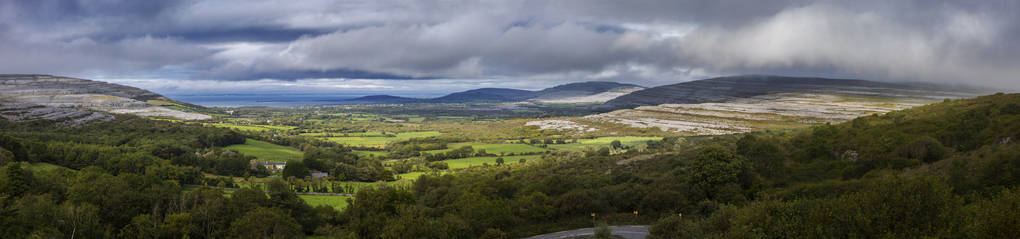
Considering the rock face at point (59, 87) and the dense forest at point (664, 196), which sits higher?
→ the rock face at point (59, 87)

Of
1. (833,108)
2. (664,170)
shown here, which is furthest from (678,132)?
(664,170)

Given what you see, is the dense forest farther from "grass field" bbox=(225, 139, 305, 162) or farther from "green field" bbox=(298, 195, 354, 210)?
"grass field" bbox=(225, 139, 305, 162)

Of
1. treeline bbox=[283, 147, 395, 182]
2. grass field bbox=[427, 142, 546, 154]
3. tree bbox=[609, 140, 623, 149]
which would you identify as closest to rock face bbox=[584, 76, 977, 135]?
tree bbox=[609, 140, 623, 149]

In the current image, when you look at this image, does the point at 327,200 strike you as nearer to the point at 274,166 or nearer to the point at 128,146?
the point at 274,166

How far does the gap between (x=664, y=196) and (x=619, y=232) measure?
32.0 feet

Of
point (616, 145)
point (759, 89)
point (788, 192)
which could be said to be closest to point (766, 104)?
point (759, 89)

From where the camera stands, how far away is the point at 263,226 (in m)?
33.3

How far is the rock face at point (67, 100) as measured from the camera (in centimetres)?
8762

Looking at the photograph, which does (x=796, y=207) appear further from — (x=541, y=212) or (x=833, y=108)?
(x=833, y=108)

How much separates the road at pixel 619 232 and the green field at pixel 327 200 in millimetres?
34094

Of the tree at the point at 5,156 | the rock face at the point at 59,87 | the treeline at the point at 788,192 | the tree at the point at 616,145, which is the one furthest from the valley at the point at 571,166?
the rock face at the point at 59,87

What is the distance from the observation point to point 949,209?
1578cm

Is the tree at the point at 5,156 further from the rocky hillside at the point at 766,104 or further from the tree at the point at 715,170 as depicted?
the rocky hillside at the point at 766,104

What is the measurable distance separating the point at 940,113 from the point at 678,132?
44248 mm
